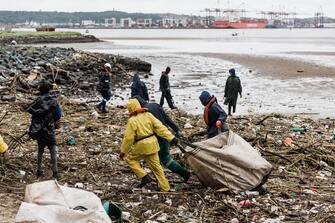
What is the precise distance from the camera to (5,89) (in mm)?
17859

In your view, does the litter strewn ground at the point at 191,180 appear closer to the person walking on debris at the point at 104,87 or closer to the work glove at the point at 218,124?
the work glove at the point at 218,124

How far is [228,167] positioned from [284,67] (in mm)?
29462

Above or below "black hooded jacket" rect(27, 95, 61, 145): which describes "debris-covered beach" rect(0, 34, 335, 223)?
below

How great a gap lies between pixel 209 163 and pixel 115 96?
14691mm

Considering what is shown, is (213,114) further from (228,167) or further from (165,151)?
(228,167)

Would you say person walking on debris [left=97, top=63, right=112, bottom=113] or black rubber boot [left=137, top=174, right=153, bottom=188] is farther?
person walking on debris [left=97, top=63, right=112, bottom=113]

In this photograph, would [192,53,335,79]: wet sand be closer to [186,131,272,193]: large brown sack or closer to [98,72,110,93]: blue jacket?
[98,72,110,93]: blue jacket

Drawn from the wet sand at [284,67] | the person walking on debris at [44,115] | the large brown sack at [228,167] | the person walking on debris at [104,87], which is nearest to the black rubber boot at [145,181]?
the large brown sack at [228,167]

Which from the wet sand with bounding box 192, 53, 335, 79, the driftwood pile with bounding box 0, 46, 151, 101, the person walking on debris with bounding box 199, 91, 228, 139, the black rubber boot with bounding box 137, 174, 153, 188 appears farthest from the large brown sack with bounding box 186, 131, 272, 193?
the wet sand with bounding box 192, 53, 335, 79

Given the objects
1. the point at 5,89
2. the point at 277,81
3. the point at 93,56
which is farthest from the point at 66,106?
the point at 93,56

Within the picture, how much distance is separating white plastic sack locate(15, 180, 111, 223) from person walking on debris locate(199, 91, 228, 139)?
343cm

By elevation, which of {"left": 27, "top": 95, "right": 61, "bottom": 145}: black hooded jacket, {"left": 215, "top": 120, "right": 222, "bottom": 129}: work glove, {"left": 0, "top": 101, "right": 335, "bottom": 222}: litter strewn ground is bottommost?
{"left": 0, "top": 101, "right": 335, "bottom": 222}: litter strewn ground

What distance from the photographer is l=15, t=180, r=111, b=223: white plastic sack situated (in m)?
5.26

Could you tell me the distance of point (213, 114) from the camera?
927cm
